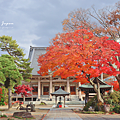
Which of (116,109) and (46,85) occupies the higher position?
(46,85)

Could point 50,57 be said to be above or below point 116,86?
above

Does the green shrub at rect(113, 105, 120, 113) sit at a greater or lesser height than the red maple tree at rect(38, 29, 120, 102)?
lesser

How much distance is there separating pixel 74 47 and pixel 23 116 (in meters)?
7.42

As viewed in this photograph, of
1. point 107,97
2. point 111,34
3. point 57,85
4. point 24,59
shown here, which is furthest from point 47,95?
point 111,34

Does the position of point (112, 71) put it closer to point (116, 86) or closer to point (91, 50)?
point (91, 50)

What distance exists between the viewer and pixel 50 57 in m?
15.0

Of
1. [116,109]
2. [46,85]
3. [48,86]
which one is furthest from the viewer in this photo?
[48,86]

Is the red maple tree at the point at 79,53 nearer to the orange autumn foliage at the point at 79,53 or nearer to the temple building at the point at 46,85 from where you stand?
the orange autumn foliage at the point at 79,53

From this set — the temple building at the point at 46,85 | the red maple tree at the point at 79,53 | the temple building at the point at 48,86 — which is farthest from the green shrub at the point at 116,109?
the temple building at the point at 46,85

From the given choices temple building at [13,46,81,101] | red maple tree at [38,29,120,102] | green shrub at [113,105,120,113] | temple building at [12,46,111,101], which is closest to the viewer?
red maple tree at [38,29,120,102]

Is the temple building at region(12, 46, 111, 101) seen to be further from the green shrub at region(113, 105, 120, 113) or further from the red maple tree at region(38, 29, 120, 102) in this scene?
the red maple tree at region(38, 29, 120, 102)

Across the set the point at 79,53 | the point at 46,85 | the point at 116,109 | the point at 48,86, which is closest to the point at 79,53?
the point at 79,53

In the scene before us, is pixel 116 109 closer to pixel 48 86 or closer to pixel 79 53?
pixel 79 53

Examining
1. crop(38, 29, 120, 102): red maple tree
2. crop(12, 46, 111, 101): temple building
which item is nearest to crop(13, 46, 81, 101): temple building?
crop(12, 46, 111, 101): temple building
